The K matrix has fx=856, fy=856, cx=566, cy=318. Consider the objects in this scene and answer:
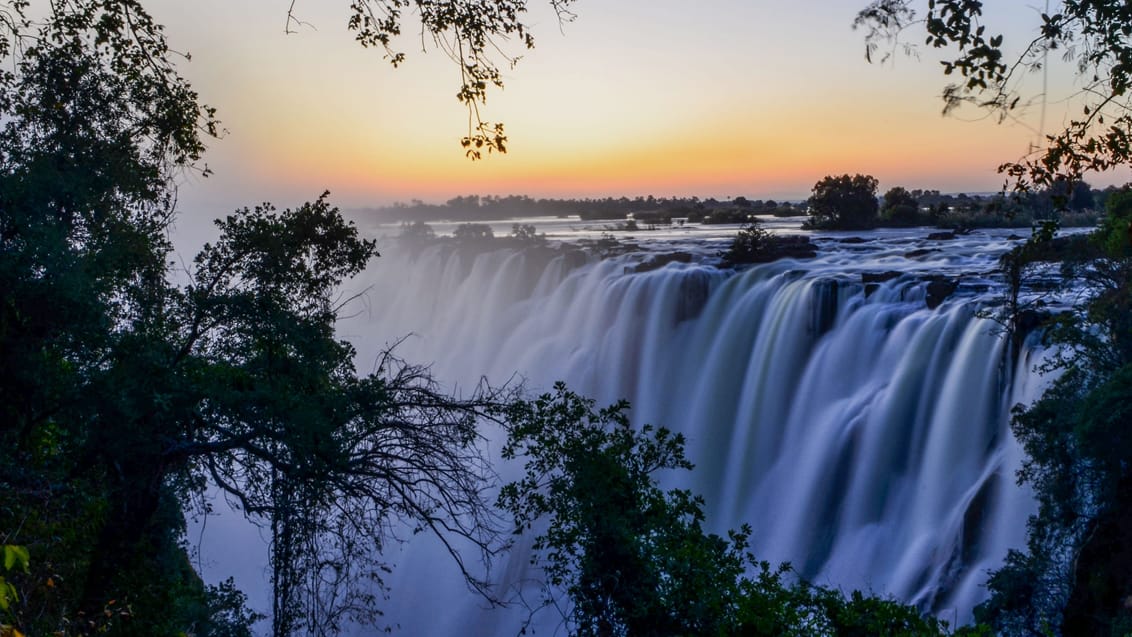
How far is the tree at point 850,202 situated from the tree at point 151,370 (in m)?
29.2

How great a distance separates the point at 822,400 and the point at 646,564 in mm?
11586

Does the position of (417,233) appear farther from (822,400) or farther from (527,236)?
(822,400)

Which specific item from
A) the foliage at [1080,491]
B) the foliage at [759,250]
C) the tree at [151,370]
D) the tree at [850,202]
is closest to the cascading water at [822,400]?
the foliage at [759,250]

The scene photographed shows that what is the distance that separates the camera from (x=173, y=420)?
7.27m

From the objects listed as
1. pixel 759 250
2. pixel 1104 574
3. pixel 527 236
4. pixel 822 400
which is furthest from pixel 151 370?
pixel 527 236

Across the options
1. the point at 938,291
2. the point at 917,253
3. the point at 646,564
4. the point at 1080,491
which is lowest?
the point at 1080,491

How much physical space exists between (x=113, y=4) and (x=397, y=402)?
4221 millimetres

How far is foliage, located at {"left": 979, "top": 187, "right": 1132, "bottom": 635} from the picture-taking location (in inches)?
390

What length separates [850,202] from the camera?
114ft

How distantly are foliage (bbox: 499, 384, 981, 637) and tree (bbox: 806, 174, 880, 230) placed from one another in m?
28.7

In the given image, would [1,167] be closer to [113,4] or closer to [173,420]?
[113,4]

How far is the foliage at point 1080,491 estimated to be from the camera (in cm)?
991

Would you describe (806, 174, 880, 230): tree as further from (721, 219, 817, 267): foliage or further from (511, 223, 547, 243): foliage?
(511, 223, 547, 243): foliage

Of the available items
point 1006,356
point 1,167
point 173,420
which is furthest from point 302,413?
point 1006,356
